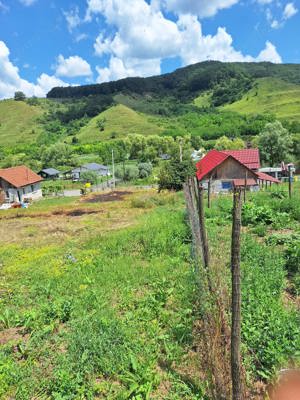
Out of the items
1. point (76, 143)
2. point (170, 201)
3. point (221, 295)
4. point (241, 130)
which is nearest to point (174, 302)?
point (221, 295)

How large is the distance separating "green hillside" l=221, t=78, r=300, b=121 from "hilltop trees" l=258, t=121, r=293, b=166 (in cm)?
5622

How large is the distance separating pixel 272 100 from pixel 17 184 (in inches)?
4957

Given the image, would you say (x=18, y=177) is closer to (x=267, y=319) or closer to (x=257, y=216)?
(x=257, y=216)

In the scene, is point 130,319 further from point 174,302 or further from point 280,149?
point 280,149

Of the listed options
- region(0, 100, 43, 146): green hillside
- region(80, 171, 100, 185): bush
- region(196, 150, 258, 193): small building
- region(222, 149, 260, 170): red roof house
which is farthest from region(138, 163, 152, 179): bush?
region(0, 100, 43, 146): green hillside

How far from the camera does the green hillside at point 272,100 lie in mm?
113425

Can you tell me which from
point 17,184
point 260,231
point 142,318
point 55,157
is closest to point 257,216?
point 260,231

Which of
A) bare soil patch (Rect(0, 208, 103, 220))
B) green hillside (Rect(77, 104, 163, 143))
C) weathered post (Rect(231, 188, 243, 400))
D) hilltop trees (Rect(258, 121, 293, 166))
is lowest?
bare soil patch (Rect(0, 208, 103, 220))

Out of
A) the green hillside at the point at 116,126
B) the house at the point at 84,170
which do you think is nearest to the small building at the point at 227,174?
the house at the point at 84,170

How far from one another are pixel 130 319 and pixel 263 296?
102 inches

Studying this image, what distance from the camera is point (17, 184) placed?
36.8 m

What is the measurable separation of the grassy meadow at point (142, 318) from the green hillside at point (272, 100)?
333ft

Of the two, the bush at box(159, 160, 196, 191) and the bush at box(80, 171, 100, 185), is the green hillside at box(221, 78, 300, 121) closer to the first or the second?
the bush at box(80, 171, 100, 185)

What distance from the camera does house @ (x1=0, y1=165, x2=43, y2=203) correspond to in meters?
36.8
